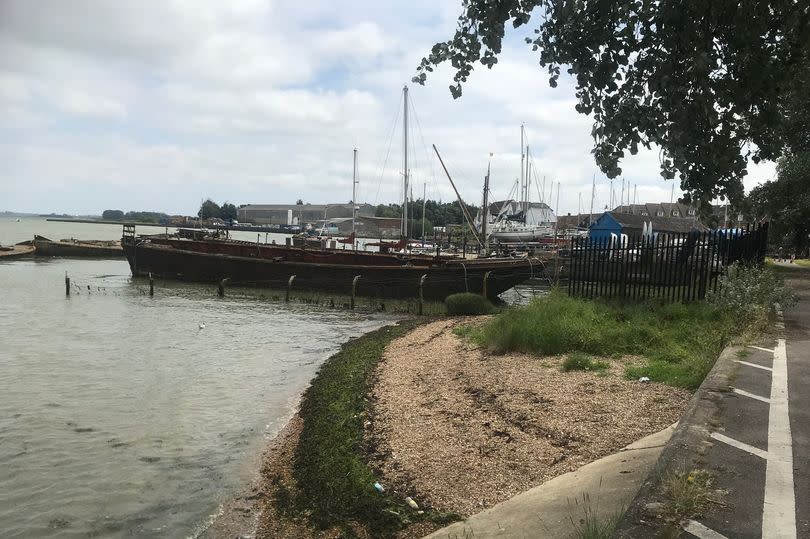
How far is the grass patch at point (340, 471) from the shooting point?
560 cm

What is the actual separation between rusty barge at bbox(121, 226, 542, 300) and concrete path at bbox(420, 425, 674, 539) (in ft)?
68.0

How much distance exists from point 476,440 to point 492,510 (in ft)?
5.56

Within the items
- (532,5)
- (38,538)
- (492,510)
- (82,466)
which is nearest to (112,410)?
(82,466)

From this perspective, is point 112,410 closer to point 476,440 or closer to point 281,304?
point 476,440

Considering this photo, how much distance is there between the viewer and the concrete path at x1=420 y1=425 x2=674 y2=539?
14.4 ft

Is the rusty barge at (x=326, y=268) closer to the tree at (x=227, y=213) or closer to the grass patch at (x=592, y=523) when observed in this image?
the grass patch at (x=592, y=523)

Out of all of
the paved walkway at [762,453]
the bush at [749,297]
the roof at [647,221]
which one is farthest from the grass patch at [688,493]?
the roof at [647,221]

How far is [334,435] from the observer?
8.09 metres

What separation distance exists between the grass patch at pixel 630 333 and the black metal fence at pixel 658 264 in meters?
0.92

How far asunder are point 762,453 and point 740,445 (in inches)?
6.2

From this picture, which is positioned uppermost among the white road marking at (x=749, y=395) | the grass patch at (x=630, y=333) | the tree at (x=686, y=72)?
the tree at (x=686, y=72)

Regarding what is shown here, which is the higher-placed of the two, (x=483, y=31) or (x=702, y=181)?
(x=483, y=31)

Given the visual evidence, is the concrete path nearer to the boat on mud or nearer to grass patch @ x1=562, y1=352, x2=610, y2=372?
grass patch @ x1=562, y1=352, x2=610, y2=372

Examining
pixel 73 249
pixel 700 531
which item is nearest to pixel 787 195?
pixel 700 531
